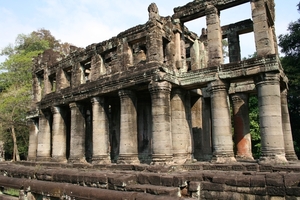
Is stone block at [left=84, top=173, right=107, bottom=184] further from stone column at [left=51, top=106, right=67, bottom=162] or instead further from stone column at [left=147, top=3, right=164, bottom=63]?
stone column at [left=51, top=106, right=67, bottom=162]

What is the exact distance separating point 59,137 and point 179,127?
877 cm

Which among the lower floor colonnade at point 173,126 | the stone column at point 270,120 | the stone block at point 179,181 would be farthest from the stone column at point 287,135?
the stone block at point 179,181

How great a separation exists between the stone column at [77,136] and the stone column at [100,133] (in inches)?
68.8

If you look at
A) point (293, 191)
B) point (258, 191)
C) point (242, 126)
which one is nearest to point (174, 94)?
point (242, 126)

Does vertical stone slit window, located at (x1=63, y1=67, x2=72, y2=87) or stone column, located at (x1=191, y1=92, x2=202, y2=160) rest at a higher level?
vertical stone slit window, located at (x1=63, y1=67, x2=72, y2=87)

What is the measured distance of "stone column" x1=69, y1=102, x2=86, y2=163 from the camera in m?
16.1

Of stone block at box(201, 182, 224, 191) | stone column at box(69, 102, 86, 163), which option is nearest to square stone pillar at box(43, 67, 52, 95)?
stone column at box(69, 102, 86, 163)

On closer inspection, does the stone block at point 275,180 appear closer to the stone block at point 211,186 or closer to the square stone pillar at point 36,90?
the stone block at point 211,186

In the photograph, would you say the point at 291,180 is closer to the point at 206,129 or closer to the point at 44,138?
the point at 206,129

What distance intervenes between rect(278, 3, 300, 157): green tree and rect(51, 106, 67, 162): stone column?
1702cm

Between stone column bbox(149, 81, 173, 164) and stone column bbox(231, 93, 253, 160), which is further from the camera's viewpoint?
stone column bbox(231, 93, 253, 160)

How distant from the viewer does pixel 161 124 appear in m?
12.0

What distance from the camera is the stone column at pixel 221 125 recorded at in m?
11.3

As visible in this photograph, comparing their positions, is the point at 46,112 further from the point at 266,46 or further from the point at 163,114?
the point at 266,46
